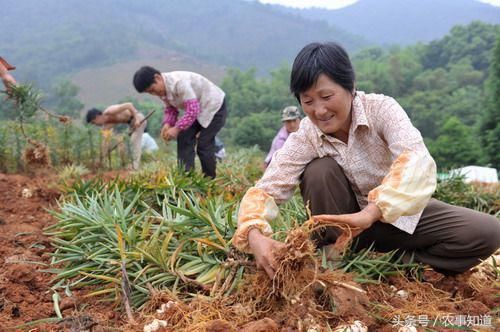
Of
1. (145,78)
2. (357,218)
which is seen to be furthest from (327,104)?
(145,78)

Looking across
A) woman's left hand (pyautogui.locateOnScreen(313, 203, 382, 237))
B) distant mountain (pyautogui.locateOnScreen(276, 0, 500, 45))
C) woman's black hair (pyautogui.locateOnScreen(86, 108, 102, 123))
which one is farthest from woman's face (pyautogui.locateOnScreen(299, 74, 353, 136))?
distant mountain (pyautogui.locateOnScreen(276, 0, 500, 45))

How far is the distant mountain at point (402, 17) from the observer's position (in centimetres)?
12825

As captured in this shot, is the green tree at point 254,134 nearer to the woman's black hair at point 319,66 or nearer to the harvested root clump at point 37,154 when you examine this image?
the harvested root clump at point 37,154

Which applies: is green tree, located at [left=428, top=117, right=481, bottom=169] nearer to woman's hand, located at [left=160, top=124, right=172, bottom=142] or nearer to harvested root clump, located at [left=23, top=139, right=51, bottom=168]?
woman's hand, located at [left=160, top=124, right=172, bottom=142]

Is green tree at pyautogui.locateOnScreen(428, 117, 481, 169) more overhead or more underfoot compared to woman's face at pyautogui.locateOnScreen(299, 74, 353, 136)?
more underfoot

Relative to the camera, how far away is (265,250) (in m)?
1.49

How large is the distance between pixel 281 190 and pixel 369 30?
151m

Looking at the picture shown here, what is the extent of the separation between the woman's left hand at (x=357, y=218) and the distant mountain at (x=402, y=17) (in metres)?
121

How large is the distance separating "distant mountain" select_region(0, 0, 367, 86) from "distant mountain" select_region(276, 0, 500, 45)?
1999 centimetres

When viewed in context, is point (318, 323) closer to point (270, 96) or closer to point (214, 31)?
point (270, 96)

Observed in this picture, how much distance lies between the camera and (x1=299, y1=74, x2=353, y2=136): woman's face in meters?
1.57

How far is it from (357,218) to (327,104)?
0.40m

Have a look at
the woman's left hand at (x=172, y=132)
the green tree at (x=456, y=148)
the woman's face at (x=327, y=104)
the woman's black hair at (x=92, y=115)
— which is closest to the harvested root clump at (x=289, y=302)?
the woman's face at (x=327, y=104)

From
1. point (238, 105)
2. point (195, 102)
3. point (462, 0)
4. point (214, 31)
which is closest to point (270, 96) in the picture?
point (238, 105)
